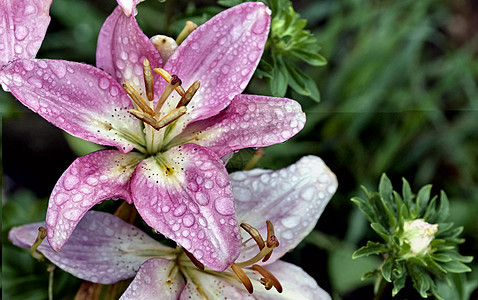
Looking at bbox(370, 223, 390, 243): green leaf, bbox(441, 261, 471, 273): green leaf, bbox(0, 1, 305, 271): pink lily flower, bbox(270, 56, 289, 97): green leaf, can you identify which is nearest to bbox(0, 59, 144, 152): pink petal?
bbox(0, 1, 305, 271): pink lily flower

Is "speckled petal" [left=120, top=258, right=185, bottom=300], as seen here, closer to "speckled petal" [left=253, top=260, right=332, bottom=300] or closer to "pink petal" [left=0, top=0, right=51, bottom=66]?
"speckled petal" [left=253, top=260, right=332, bottom=300]

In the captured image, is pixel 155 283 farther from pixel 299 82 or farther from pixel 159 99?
pixel 299 82

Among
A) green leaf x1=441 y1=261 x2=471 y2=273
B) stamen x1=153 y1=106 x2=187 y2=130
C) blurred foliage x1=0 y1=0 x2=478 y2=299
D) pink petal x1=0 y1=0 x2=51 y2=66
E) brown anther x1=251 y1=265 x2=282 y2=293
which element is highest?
pink petal x1=0 y1=0 x2=51 y2=66

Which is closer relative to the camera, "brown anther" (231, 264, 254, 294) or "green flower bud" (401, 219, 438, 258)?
"brown anther" (231, 264, 254, 294)

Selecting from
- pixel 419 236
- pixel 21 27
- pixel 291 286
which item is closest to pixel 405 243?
pixel 419 236

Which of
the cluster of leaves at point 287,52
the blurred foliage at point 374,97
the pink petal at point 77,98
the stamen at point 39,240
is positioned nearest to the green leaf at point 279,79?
the cluster of leaves at point 287,52

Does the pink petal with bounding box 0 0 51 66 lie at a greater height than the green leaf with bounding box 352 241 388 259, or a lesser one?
A: greater

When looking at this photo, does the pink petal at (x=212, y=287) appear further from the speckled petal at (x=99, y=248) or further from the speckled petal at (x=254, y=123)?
the speckled petal at (x=254, y=123)
